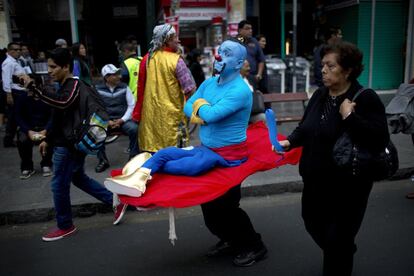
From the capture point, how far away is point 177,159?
3111 millimetres

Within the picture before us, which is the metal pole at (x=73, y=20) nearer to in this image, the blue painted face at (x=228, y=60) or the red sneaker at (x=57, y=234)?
the red sneaker at (x=57, y=234)

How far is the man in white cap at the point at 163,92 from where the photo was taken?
15.3 feet

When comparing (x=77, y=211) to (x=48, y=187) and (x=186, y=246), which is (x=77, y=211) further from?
(x=186, y=246)

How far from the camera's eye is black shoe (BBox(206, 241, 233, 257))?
11.9 ft

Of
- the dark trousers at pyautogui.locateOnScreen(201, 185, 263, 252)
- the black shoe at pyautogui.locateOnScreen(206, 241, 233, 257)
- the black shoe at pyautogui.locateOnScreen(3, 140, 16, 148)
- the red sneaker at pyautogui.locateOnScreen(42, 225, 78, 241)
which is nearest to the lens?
the dark trousers at pyautogui.locateOnScreen(201, 185, 263, 252)

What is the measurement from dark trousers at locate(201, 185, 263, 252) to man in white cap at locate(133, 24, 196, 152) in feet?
5.52

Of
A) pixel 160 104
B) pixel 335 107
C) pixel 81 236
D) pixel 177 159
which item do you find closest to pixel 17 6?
pixel 160 104

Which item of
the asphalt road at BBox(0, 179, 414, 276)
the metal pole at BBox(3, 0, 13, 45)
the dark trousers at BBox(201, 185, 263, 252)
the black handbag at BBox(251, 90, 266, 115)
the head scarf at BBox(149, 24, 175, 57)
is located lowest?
the asphalt road at BBox(0, 179, 414, 276)

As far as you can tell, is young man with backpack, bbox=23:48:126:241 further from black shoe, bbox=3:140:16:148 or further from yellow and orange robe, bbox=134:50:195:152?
black shoe, bbox=3:140:16:148

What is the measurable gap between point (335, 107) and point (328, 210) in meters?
0.68

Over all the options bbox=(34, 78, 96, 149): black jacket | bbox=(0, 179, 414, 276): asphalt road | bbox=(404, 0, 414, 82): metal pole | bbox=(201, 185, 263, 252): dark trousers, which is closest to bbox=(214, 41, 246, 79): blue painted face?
bbox=(201, 185, 263, 252): dark trousers

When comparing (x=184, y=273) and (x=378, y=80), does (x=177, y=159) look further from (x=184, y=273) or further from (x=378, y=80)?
(x=378, y=80)

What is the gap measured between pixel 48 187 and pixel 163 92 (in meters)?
1.99

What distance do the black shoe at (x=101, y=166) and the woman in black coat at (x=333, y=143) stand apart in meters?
3.81
